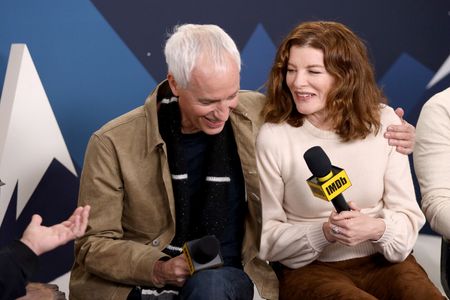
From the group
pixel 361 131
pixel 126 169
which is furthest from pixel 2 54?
pixel 361 131

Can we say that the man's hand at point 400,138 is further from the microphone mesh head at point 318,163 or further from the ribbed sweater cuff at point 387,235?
the microphone mesh head at point 318,163

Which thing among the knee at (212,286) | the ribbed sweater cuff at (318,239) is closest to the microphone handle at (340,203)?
the ribbed sweater cuff at (318,239)

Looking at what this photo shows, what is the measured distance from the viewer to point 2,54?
2.65 meters

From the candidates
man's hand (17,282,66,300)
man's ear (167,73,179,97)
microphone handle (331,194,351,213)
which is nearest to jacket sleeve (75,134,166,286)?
man's hand (17,282,66,300)

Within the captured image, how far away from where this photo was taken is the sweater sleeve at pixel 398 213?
87.4 inches

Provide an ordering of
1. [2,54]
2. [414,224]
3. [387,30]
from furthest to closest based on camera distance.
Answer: [387,30] → [2,54] → [414,224]

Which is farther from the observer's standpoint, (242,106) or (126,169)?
(242,106)

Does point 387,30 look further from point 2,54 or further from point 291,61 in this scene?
point 2,54

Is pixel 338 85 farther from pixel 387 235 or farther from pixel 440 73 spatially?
pixel 440 73

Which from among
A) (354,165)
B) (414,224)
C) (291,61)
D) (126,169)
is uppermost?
(291,61)

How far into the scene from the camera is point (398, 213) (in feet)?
7.51

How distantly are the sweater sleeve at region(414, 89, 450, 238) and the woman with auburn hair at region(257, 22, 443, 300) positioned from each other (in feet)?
0.28

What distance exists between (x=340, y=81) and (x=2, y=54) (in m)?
1.15

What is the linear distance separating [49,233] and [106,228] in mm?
348
